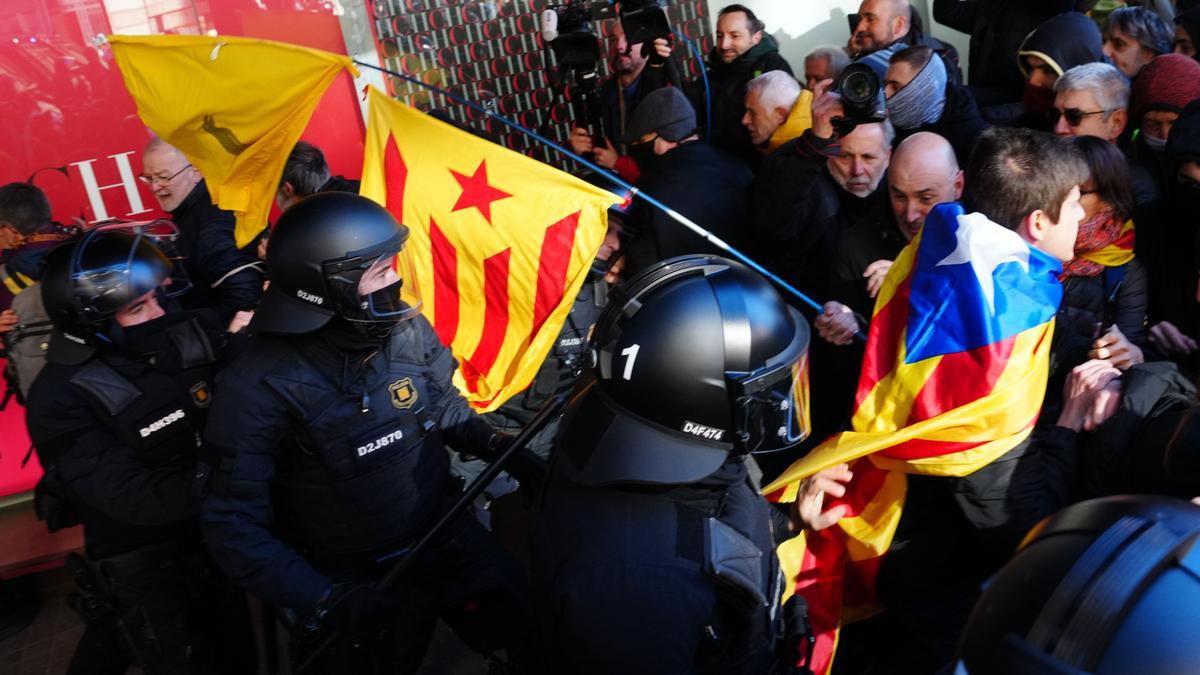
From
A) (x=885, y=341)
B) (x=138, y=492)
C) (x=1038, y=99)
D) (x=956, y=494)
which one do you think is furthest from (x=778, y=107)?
(x=138, y=492)

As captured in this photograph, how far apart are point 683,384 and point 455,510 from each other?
1350 mm

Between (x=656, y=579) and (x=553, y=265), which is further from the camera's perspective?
(x=553, y=265)

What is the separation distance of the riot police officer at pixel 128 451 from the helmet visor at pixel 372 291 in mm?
950

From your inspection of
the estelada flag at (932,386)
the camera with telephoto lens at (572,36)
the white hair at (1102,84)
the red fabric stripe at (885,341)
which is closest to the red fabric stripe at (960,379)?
the estelada flag at (932,386)

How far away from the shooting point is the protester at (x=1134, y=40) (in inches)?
184

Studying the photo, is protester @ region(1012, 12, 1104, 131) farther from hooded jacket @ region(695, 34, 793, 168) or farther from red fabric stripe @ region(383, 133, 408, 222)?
red fabric stripe @ region(383, 133, 408, 222)

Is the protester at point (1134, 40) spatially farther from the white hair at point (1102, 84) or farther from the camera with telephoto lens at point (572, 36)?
the camera with telephoto lens at point (572, 36)

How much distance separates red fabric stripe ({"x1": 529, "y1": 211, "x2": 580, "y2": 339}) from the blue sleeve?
132 centimetres

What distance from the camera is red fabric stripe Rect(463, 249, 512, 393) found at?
3.84m

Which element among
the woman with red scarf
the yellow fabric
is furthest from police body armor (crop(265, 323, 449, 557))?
the yellow fabric

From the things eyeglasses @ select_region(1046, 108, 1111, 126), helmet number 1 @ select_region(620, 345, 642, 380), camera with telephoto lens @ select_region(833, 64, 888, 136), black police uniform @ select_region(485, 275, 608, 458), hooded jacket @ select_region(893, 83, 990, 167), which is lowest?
black police uniform @ select_region(485, 275, 608, 458)

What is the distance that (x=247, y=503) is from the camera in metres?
2.68

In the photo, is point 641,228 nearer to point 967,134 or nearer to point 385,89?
point 967,134

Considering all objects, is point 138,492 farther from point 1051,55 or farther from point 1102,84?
point 1051,55
